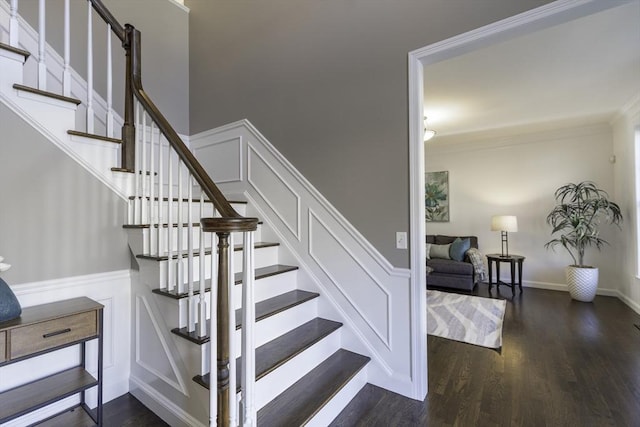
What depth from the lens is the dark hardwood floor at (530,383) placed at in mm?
1729

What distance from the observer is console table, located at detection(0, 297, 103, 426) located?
1.32m

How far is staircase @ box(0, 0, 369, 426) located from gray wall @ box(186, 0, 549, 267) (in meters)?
0.88

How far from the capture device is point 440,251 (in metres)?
4.93

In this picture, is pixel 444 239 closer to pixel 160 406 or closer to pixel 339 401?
pixel 339 401

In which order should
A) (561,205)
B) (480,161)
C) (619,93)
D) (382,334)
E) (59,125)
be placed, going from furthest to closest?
(480,161) → (561,205) → (619,93) → (382,334) → (59,125)

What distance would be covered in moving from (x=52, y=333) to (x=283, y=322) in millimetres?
1256

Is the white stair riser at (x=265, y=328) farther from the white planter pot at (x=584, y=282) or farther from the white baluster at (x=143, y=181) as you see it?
the white planter pot at (x=584, y=282)

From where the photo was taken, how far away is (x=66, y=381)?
158 cm

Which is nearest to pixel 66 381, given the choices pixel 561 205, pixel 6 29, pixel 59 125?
pixel 59 125

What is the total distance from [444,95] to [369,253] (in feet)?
8.42

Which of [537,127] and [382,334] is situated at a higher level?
[537,127]

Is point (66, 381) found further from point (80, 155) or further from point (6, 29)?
point (6, 29)

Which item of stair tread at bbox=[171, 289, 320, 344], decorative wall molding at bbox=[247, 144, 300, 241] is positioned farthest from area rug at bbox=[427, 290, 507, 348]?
decorative wall molding at bbox=[247, 144, 300, 241]

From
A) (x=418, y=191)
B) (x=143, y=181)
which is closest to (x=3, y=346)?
(x=143, y=181)
